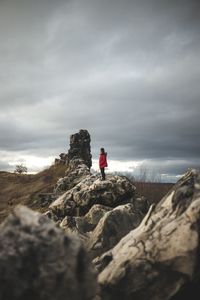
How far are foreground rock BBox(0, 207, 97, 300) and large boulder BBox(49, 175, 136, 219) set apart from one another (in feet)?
83.7

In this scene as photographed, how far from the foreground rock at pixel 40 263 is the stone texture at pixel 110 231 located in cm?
858

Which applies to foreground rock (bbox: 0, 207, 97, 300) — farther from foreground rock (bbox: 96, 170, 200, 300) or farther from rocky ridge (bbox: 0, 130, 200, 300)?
foreground rock (bbox: 96, 170, 200, 300)

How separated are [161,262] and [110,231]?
7266 mm

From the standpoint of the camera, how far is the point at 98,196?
37062 millimetres

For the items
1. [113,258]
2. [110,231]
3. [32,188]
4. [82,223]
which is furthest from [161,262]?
[32,188]

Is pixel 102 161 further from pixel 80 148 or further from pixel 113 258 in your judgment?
pixel 80 148

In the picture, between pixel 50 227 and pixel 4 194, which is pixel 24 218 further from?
pixel 4 194

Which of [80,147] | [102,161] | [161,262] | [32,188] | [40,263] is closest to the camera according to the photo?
[40,263]

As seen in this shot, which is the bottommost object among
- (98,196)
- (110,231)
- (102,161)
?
(110,231)

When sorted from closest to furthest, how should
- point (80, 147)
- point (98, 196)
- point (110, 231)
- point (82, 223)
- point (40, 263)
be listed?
point (40, 263) → point (110, 231) → point (82, 223) → point (98, 196) → point (80, 147)

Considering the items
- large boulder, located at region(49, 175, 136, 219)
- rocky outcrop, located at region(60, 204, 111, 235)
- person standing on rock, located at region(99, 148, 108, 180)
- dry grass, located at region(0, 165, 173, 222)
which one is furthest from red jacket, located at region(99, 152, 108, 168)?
dry grass, located at region(0, 165, 173, 222)

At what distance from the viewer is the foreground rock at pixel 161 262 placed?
12.4m

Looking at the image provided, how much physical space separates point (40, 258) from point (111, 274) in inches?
146

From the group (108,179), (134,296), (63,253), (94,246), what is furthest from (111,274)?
(108,179)
